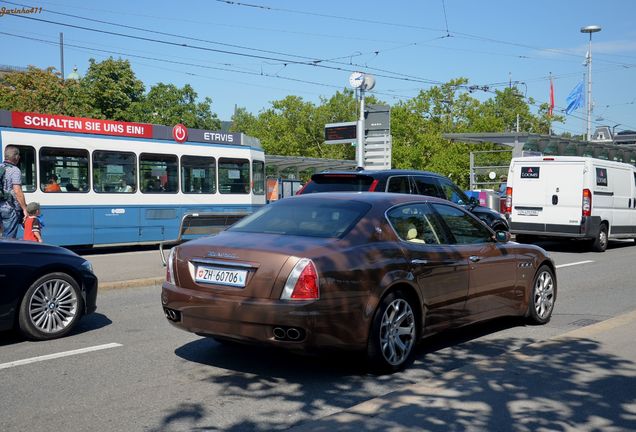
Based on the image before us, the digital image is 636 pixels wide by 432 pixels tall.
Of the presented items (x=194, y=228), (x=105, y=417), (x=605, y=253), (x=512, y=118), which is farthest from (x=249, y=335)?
(x=512, y=118)

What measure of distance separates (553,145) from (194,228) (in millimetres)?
19638

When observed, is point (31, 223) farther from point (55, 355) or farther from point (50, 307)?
point (55, 355)

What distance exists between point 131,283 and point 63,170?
22.0 feet

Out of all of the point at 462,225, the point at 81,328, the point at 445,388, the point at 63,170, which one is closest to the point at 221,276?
the point at 445,388

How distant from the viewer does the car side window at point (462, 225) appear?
21.8 feet

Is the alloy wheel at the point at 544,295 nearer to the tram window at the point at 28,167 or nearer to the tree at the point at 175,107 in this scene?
the tram window at the point at 28,167

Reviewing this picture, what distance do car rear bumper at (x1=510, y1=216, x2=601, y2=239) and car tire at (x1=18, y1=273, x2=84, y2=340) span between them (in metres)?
12.8

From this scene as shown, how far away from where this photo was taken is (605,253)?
1730 cm

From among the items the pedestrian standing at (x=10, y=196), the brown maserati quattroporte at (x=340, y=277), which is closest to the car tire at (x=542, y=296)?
the brown maserati quattroporte at (x=340, y=277)

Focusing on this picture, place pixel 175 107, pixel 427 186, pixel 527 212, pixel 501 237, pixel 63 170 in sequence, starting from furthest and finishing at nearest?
pixel 175 107 → pixel 527 212 → pixel 63 170 → pixel 427 186 → pixel 501 237

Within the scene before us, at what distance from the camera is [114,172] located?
17.1 metres

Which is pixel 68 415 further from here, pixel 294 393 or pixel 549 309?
pixel 549 309

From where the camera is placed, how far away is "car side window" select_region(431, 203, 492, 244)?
6.66 metres

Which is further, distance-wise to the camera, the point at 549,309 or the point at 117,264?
the point at 117,264
